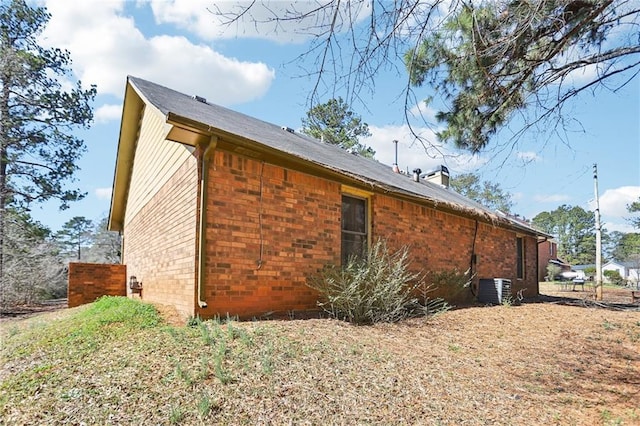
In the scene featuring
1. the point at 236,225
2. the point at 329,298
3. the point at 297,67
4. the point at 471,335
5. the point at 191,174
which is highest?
the point at 297,67

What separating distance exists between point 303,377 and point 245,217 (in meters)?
2.89

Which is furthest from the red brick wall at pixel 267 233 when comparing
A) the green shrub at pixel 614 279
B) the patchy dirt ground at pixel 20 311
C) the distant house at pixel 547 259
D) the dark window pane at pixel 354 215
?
the distant house at pixel 547 259

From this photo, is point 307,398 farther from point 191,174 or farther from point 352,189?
point 352,189

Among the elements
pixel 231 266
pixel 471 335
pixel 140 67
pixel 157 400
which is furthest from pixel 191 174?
pixel 471 335

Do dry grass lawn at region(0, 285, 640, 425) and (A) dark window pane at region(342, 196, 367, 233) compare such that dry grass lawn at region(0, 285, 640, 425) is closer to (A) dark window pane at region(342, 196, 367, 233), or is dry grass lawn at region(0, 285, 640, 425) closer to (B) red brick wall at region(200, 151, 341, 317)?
(B) red brick wall at region(200, 151, 341, 317)

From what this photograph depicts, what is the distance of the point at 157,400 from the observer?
3.07m

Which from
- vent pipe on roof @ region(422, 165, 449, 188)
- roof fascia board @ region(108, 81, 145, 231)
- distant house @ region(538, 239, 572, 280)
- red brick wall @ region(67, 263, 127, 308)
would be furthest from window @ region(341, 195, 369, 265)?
distant house @ region(538, 239, 572, 280)

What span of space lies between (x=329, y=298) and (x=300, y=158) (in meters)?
2.30

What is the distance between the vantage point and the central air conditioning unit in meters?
10.4

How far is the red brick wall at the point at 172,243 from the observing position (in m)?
5.69

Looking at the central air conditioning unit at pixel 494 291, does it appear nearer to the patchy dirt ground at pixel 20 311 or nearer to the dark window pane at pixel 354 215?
the dark window pane at pixel 354 215

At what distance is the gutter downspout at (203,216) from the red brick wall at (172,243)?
17 cm

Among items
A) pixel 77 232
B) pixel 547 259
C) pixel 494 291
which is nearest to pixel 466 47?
pixel 494 291

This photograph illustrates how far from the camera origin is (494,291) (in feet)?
34.6
